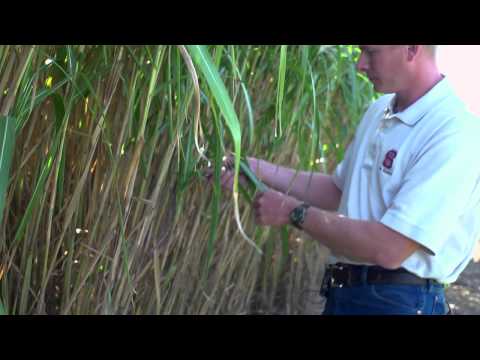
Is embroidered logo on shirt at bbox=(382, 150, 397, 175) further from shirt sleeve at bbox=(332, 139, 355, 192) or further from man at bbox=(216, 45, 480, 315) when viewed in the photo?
shirt sleeve at bbox=(332, 139, 355, 192)

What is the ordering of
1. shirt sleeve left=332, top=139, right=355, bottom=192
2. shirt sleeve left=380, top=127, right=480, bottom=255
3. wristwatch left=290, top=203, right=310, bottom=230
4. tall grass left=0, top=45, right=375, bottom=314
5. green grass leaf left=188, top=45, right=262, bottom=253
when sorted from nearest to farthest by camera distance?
green grass leaf left=188, top=45, right=262, bottom=253, tall grass left=0, top=45, right=375, bottom=314, shirt sleeve left=380, top=127, right=480, bottom=255, wristwatch left=290, top=203, right=310, bottom=230, shirt sleeve left=332, top=139, right=355, bottom=192

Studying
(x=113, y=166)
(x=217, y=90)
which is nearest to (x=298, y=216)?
(x=113, y=166)

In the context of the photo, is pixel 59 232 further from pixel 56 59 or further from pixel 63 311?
pixel 56 59

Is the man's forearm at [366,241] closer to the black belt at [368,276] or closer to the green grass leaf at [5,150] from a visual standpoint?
the black belt at [368,276]

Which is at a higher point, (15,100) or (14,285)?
(15,100)

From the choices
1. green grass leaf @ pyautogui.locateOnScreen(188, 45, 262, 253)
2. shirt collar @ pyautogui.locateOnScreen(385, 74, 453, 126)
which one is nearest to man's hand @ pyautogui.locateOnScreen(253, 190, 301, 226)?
shirt collar @ pyautogui.locateOnScreen(385, 74, 453, 126)

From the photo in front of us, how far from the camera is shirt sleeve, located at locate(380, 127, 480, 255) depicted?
115 cm

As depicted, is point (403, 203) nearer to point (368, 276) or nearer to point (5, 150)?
point (368, 276)

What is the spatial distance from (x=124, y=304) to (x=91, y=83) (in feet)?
1.36

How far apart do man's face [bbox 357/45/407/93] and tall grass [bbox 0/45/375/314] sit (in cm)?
11

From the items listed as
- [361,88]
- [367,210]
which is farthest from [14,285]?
[361,88]

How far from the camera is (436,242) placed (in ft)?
3.80

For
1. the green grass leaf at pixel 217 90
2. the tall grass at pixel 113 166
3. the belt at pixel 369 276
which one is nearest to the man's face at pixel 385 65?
the tall grass at pixel 113 166

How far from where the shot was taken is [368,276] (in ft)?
4.18
